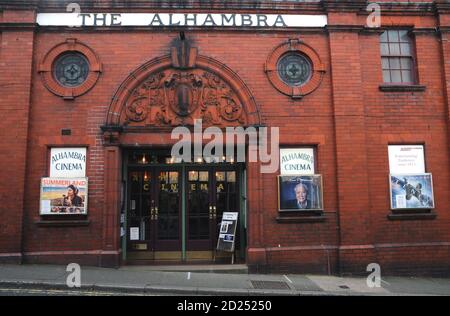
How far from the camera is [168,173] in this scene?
1098cm

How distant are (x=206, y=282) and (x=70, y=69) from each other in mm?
6310

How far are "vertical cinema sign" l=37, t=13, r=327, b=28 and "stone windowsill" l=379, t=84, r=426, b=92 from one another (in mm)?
2281

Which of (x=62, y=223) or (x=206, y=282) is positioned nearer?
(x=206, y=282)

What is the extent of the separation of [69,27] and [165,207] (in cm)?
524

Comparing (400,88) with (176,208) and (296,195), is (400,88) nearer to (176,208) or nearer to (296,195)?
(296,195)

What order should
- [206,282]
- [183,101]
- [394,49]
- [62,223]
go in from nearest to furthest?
[206,282] → [62,223] → [183,101] → [394,49]

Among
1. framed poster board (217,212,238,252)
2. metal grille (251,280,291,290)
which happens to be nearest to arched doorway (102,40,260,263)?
framed poster board (217,212,238,252)

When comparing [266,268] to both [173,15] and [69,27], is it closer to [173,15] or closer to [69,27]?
[173,15]

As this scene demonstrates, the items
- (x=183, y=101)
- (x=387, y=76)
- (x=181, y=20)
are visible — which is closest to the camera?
(x=183, y=101)

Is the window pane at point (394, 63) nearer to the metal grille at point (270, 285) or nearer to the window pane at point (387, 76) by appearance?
the window pane at point (387, 76)

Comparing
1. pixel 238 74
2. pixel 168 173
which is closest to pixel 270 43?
pixel 238 74

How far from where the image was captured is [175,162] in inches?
430

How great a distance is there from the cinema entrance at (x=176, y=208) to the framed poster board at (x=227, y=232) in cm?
23

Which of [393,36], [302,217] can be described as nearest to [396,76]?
[393,36]
